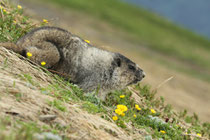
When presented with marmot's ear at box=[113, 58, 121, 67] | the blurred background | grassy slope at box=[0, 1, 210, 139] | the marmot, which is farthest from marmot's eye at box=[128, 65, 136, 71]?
the blurred background

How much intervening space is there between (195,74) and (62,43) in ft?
73.4

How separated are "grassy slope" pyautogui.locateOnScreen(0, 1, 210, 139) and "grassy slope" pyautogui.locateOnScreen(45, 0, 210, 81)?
20.6 m

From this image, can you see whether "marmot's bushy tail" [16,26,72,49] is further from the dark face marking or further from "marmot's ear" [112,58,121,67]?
the dark face marking

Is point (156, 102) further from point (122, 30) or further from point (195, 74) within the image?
point (122, 30)

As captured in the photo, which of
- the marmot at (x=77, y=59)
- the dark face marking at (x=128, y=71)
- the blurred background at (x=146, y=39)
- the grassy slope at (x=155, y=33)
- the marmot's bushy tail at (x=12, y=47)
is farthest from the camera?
the grassy slope at (x=155, y=33)

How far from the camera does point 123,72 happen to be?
730 centimetres

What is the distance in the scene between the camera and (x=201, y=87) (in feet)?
73.7

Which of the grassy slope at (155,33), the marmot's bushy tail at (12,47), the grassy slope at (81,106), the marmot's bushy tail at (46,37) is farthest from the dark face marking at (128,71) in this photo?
the grassy slope at (155,33)

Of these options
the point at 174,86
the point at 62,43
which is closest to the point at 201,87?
the point at 174,86

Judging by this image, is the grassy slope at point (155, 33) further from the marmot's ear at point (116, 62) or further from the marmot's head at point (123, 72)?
the marmot's ear at point (116, 62)

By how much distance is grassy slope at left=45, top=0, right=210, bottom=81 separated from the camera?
31.8 metres

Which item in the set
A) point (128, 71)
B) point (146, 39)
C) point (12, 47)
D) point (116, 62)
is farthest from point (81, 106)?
point (146, 39)

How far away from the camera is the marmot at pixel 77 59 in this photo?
620cm

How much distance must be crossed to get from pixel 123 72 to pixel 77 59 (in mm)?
1317
